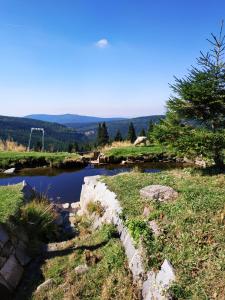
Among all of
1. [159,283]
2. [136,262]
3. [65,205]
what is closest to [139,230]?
[136,262]

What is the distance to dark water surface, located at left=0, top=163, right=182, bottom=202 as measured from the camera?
14.2 m

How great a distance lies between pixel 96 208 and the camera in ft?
31.0

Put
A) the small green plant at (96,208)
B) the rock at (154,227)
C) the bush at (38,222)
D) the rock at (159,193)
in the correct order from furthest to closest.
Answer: the small green plant at (96,208) < the bush at (38,222) < the rock at (159,193) < the rock at (154,227)

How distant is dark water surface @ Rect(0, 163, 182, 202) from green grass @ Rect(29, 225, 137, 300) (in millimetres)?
6056

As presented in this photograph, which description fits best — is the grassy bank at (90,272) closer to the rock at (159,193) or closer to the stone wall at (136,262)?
the stone wall at (136,262)

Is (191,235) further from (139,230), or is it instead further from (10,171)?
(10,171)

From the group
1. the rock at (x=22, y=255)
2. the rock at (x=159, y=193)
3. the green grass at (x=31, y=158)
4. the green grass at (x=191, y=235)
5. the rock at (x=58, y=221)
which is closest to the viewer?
the green grass at (x=191, y=235)

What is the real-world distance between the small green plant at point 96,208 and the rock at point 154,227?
2.59 m

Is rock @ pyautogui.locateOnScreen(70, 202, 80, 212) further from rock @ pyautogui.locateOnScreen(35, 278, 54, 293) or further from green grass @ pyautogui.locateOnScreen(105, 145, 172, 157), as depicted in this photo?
green grass @ pyautogui.locateOnScreen(105, 145, 172, 157)

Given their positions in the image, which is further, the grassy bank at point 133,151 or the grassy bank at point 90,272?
the grassy bank at point 133,151

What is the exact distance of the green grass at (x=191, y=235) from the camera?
473 cm

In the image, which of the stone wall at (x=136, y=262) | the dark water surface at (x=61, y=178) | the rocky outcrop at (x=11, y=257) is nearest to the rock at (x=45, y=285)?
the rocky outcrop at (x=11, y=257)

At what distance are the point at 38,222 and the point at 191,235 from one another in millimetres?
4321

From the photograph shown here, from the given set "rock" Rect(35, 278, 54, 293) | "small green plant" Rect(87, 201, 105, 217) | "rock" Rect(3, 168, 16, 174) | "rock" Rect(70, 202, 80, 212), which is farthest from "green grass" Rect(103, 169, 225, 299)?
"rock" Rect(3, 168, 16, 174)
